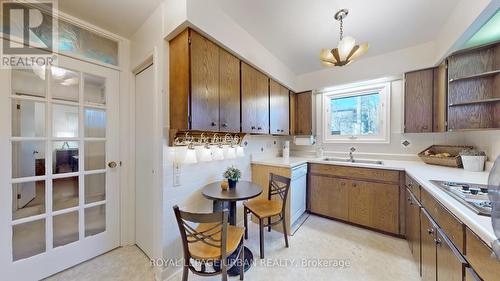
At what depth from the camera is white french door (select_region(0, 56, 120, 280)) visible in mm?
1475

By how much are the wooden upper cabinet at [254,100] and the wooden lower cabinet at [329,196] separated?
1220 millimetres

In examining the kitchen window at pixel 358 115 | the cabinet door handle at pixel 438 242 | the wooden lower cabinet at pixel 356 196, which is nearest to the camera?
the cabinet door handle at pixel 438 242

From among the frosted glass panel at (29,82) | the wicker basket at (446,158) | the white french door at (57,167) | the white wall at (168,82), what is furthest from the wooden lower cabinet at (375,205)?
the frosted glass panel at (29,82)

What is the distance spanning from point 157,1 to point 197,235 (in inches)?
81.2

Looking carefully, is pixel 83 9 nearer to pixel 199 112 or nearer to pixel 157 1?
pixel 157 1

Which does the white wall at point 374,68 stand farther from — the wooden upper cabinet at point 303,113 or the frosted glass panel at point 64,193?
the frosted glass panel at point 64,193

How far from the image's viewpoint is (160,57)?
1710mm

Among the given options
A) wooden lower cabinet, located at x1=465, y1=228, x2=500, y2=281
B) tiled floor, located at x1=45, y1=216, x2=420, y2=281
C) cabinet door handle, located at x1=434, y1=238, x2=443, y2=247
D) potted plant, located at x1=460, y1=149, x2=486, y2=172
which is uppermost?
potted plant, located at x1=460, y1=149, x2=486, y2=172

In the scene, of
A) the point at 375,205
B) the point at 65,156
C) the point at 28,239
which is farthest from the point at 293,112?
the point at 28,239

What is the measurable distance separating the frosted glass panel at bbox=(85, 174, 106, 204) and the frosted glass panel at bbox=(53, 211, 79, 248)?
0.17m

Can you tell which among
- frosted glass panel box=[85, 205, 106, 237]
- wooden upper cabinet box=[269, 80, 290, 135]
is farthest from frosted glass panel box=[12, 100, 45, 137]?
wooden upper cabinet box=[269, 80, 290, 135]

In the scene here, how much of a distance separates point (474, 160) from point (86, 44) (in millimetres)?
4301

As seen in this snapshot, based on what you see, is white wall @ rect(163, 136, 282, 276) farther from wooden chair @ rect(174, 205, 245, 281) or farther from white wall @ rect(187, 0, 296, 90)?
white wall @ rect(187, 0, 296, 90)

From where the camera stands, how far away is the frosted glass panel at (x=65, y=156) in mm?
1705
